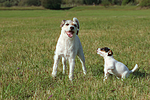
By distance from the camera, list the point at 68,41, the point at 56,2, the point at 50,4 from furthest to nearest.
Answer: the point at 56,2, the point at 50,4, the point at 68,41

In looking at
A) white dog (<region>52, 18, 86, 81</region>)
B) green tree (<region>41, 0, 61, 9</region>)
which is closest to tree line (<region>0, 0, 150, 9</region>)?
green tree (<region>41, 0, 61, 9</region>)

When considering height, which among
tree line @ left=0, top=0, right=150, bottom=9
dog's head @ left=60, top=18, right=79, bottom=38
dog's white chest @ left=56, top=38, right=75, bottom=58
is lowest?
dog's white chest @ left=56, top=38, right=75, bottom=58

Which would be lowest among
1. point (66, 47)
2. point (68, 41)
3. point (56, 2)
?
point (66, 47)

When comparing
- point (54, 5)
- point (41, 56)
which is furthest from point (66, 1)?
point (41, 56)

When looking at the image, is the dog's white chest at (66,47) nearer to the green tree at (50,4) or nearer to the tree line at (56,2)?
the tree line at (56,2)

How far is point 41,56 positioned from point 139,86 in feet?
11.7

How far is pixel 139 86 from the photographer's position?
386 cm

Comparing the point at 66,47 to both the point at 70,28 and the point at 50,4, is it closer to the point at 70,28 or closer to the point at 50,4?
the point at 70,28

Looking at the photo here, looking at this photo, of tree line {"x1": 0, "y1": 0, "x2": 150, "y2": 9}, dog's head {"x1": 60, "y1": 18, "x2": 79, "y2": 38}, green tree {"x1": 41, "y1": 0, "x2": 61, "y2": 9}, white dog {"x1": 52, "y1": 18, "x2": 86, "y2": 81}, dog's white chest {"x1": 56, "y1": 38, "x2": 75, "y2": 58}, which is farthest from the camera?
green tree {"x1": 41, "y1": 0, "x2": 61, "y2": 9}

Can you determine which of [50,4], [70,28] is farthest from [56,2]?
[70,28]

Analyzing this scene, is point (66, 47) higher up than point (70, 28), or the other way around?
point (70, 28)

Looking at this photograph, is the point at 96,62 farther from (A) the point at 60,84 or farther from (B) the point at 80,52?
(A) the point at 60,84

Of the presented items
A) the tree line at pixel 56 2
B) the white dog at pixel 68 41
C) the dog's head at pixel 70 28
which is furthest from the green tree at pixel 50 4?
the dog's head at pixel 70 28

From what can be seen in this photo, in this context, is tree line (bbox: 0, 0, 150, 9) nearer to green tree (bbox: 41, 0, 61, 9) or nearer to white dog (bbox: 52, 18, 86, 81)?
green tree (bbox: 41, 0, 61, 9)
